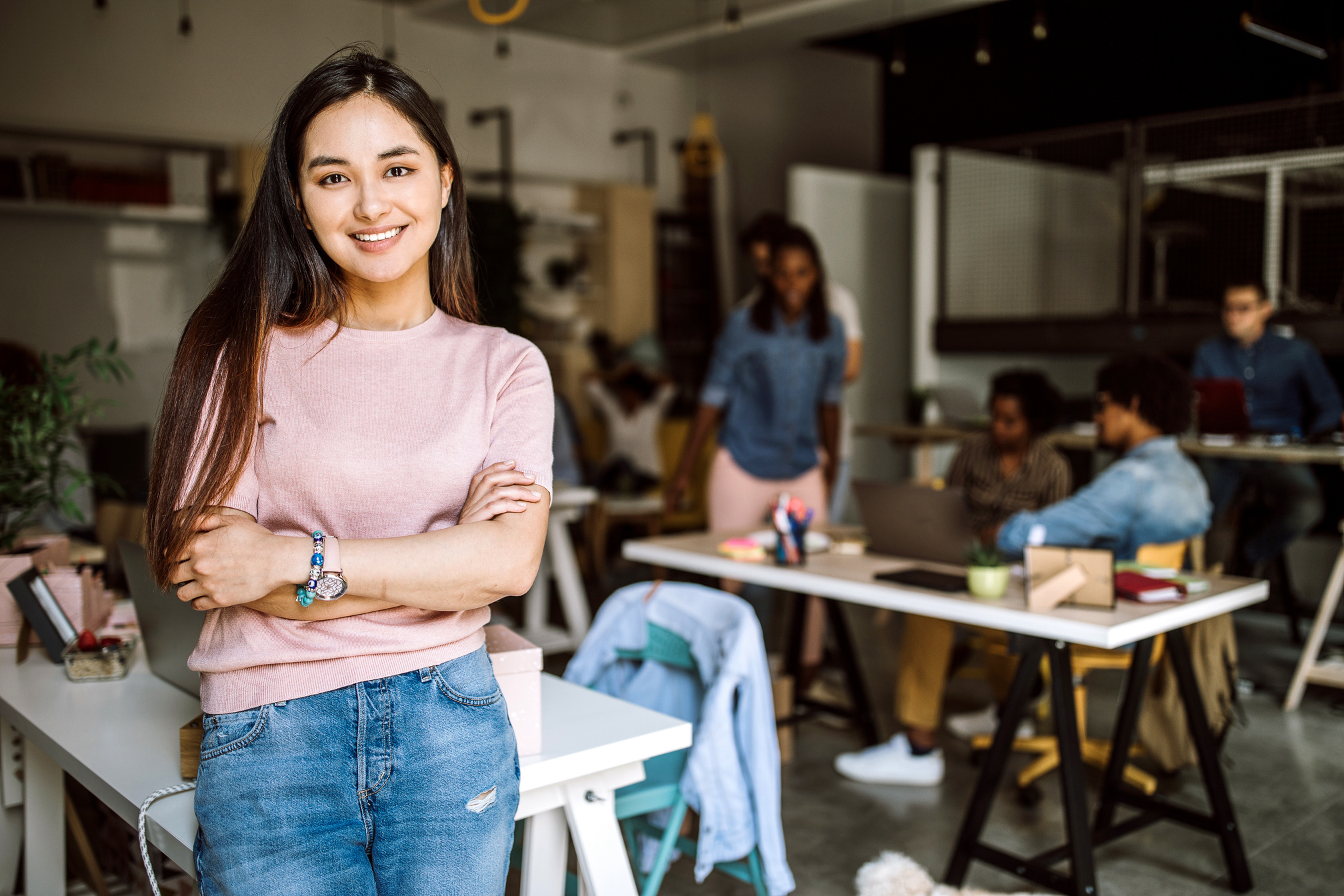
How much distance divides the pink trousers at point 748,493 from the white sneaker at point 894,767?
86cm

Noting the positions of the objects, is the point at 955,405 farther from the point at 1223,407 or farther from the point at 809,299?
the point at 809,299

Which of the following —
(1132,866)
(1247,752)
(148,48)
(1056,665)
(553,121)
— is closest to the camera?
(1056,665)

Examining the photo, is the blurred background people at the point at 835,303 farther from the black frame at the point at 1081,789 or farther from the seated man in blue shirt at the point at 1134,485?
the black frame at the point at 1081,789

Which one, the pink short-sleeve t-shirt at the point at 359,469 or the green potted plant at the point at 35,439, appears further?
the green potted plant at the point at 35,439

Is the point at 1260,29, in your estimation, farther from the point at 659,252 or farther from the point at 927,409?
the point at 659,252

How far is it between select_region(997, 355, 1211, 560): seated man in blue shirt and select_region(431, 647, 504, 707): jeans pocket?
2.04 meters

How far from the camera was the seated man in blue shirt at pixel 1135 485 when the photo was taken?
3133 mm

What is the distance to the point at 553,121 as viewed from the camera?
370 inches

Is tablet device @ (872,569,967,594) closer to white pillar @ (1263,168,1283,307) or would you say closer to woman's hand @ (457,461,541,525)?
woman's hand @ (457,461,541,525)

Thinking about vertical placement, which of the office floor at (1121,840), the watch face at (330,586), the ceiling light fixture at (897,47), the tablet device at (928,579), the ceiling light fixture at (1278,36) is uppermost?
the ceiling light fixture at (897,47)

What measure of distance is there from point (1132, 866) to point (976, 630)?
2.88 ft

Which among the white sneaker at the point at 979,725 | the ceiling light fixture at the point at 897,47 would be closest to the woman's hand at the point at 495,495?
the white sneaker at the point at 979,725

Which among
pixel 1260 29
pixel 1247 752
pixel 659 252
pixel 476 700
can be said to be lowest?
pixel 1247 752

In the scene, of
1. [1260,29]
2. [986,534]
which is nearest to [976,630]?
[986,534]
